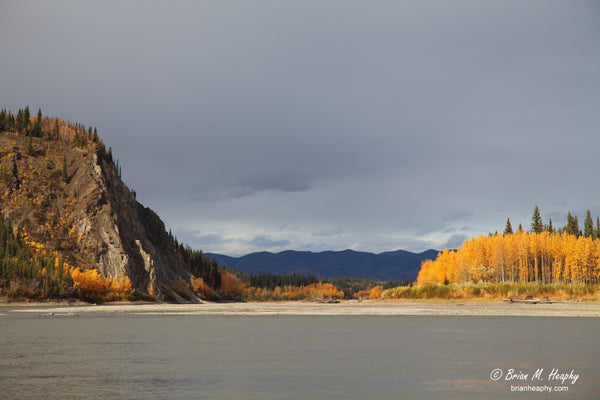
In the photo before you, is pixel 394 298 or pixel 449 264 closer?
pixel 394 298

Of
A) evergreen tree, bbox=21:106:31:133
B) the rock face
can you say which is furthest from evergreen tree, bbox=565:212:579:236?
evergreen tree, bbox=21:106:31:133

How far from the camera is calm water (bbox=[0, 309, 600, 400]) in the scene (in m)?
18.3

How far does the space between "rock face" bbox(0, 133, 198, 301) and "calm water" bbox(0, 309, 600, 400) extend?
115 m

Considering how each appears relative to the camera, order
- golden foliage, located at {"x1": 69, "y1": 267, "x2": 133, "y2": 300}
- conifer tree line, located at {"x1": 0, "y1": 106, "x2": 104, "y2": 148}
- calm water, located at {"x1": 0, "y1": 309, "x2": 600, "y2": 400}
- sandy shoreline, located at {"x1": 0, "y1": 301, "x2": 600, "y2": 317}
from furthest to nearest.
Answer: conifer tree line, located at {"x1": 0, "y1": 106, "x2": 104, "y2": 148} < golden foliage, located at {"x1": 69, "y1": 267, "x2": 133, "y2": 300} < sandy shoreline, located at {"x1": 0, "y1": 301, "x2": 600, "y2": 317} < calm water, located at {"x1": 0, "y1": 309, "x2": 600, "y2": 400}

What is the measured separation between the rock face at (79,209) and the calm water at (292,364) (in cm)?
11456

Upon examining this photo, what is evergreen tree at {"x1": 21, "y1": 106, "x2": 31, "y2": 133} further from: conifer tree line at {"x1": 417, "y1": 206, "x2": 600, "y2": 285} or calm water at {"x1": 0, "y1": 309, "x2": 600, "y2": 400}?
calm water at {"x1": 0, "y1": 309, "x2": 600, "y2": 400}

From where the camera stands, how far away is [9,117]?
19300 cm

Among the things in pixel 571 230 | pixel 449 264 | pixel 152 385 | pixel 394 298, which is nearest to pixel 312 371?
pixel 152 385

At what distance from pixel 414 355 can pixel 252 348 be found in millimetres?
9468

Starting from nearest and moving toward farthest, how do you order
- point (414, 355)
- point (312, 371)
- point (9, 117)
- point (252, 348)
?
1. point (312, 371)
2. point (414, 355)
3. point (252, 348)
4. point (9, 117)

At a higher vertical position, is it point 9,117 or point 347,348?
point 9,117

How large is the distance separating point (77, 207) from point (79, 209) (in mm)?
1677

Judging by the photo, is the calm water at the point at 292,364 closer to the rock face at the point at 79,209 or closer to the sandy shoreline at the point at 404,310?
the sandy shoreline at the point at 404,310

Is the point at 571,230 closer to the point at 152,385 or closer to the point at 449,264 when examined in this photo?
the point at 449,264
